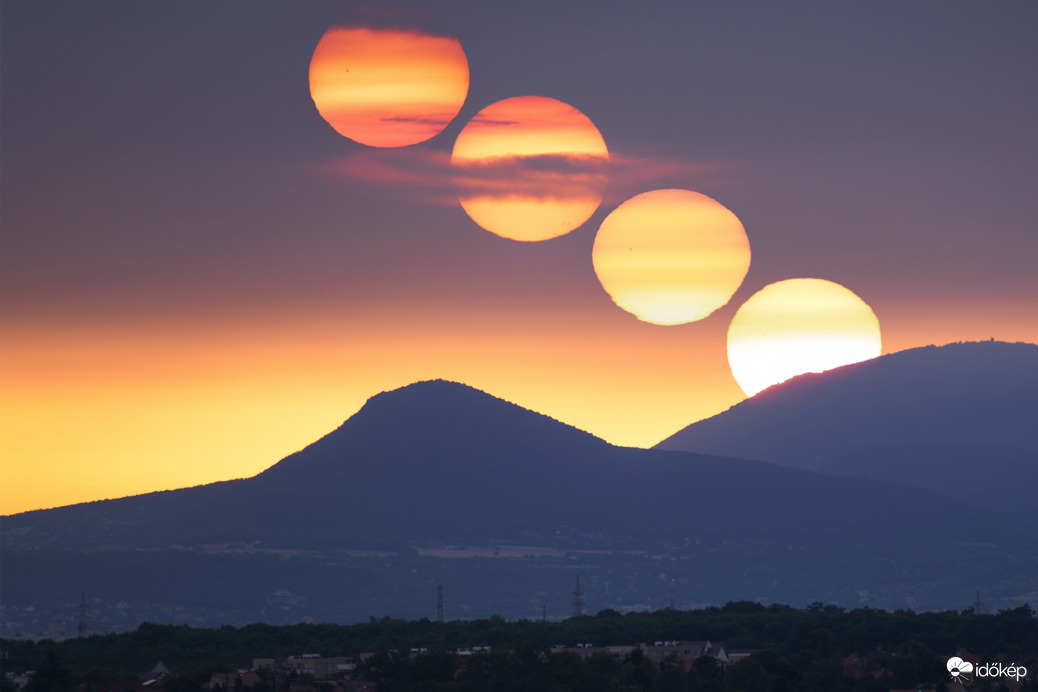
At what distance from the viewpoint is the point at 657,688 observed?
128125 mm

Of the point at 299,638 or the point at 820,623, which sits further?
the point at 299,638

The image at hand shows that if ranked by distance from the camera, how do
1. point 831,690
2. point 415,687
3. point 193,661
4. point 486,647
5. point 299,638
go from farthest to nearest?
point 299,638 < point 486,647 < point 193,661 < point 415,687 < point 831,690

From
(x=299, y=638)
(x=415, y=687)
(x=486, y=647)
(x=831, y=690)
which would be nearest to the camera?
(x=831, y=690)

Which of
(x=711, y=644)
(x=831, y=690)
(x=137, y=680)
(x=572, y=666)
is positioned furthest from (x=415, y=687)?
(x=711, y=644)

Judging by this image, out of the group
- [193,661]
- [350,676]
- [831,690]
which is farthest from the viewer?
[193,661]

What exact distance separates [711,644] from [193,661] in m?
47.9

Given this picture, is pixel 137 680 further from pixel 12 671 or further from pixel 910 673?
pixel 910 673

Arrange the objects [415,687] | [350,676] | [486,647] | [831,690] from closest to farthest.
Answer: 1. [831,690]
2. [415,687]
3. [350,676]
4. [486,647]

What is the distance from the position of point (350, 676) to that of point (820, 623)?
52.4 meters

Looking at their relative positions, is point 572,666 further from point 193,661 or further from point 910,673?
point 193,661

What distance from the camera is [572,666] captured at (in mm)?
139750

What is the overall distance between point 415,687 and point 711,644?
52010 mm

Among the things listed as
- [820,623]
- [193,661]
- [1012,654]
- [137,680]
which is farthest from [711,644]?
[137,680]

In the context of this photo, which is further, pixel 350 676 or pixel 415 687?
pixel 350 676
